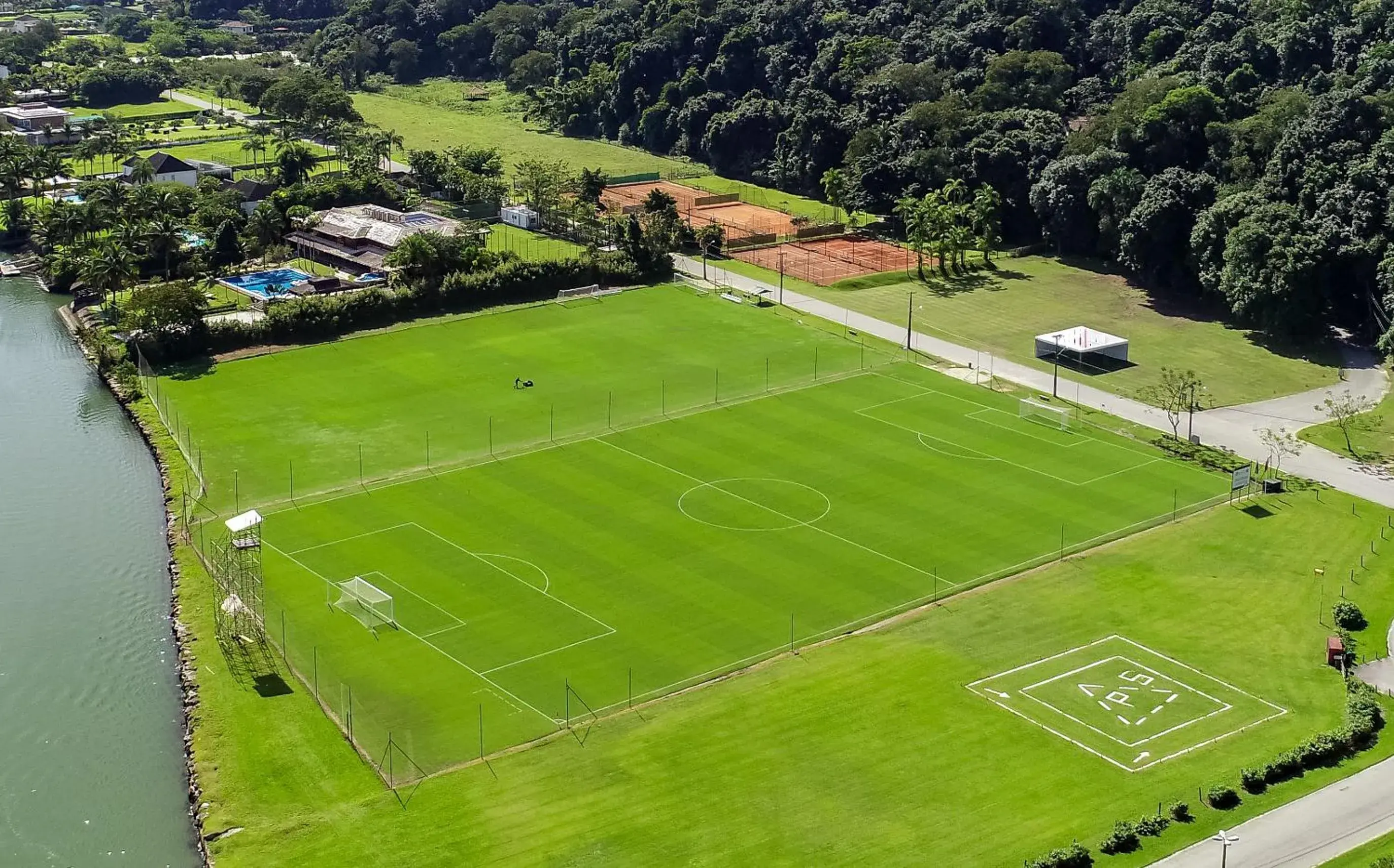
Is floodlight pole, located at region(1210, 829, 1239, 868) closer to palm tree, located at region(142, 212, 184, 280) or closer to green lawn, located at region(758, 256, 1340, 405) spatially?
green lawn, located at region(758, 256, 1340, 405)

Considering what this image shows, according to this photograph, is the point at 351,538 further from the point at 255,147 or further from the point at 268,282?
the point at 255,147

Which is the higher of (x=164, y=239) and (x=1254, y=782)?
(x=164, y=239)

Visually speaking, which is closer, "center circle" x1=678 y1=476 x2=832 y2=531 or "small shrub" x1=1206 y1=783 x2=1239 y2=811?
"small shrub" x1=1206 y1=783 x2=1239 y2=811

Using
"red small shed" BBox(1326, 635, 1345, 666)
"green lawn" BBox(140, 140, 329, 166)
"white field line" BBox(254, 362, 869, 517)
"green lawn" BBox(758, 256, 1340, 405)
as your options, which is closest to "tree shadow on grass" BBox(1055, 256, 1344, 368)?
"green lawn" BBox(758, 256, 1340, 405)

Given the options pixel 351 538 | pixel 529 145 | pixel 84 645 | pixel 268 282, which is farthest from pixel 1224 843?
pixel 529 145

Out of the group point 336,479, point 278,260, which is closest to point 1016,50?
point 278,260

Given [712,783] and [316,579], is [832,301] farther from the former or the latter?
[712,783]
